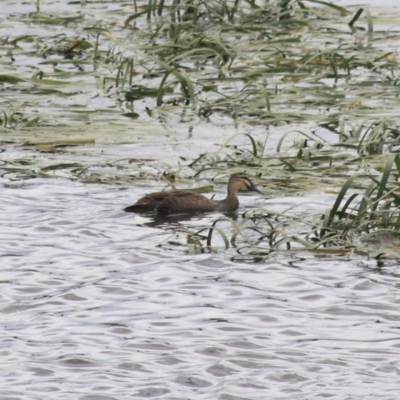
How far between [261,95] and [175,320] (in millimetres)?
5672

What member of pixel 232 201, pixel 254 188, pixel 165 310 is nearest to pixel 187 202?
pixel 232 201

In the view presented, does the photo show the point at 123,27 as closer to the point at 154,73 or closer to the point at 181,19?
the point at 181,19

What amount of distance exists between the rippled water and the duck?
0.81ft

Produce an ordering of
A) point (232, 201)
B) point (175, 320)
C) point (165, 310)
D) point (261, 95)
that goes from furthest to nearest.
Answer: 1. point (261, 95)
2. point (232, 201)
3. point (165, 310)
4. point (175, 320)

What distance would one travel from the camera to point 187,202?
9.74 meters

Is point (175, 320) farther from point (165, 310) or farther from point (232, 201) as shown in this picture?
point (232, 201)

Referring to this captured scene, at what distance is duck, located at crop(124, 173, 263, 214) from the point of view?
9602 millimetres

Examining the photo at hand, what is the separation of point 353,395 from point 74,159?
5117mm

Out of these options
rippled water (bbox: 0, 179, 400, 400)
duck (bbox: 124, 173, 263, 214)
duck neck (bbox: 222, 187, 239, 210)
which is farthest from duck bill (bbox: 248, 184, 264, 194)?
rippled water (bbox: 0, 179, 400, 400)

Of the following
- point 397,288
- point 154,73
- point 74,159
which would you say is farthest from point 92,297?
point 154,73

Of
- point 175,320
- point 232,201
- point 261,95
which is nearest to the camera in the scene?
point 175,320

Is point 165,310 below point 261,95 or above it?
below

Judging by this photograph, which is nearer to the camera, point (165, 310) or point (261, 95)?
point (165, 310)

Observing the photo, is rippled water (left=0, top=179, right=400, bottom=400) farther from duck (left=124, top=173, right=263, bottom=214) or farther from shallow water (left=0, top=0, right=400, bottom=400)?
duck (left=124, top=173, right=263, bottom=214)
